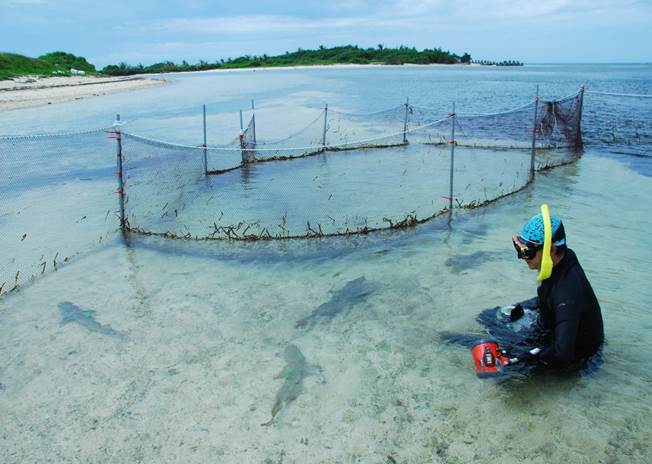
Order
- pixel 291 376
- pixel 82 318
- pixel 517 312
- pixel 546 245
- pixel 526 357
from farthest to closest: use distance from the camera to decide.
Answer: pixel 82 318, pixel 517 312, pixel 291 376, pixel 526 357, pixel 546 245

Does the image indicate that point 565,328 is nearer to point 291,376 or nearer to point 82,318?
point 291,376

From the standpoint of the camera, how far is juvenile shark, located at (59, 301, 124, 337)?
5.55m

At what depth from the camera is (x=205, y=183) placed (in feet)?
39.7

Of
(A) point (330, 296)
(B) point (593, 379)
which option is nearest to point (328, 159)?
(A) point (330, 296)

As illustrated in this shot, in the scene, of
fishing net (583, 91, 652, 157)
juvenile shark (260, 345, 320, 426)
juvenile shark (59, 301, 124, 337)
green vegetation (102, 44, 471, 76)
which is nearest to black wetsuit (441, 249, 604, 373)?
juvenile shark (260, 345, 320, 426)

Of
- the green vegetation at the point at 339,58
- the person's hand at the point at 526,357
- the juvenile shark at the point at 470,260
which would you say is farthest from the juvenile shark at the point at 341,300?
the green vegetation at the point at 339,58

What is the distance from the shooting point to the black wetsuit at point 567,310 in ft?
12.5

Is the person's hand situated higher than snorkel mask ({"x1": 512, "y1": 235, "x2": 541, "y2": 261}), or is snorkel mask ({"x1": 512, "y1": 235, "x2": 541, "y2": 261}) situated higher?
snorkel mask ({"x1": 512, "y1": 235, "x2": 541, "y2": 261})

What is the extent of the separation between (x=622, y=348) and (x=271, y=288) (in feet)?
13.4

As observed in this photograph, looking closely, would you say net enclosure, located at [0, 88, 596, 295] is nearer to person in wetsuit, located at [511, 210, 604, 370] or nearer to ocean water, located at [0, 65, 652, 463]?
ocean water, located at [0, 65, 652, 463]

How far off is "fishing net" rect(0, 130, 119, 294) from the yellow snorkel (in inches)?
254

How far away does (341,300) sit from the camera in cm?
621

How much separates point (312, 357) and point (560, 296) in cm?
239

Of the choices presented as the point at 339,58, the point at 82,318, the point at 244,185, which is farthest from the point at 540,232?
Result: the point at 339,58
